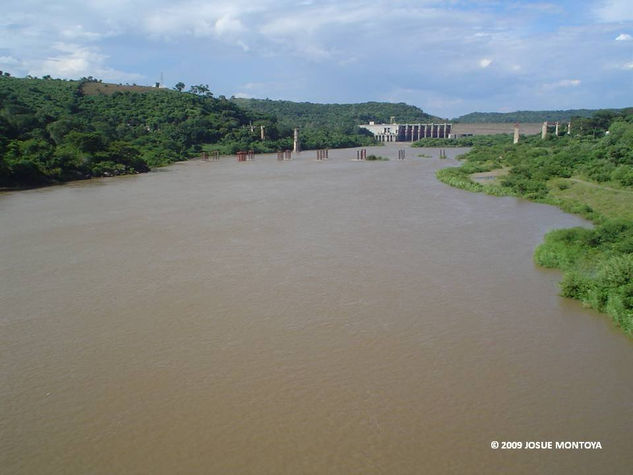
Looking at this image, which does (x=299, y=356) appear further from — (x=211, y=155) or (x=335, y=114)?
(x=335, y=114)

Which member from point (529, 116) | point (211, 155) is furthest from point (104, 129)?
point (529, 116)

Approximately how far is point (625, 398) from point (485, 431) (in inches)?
75.9

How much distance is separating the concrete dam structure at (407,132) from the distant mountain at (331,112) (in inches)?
294

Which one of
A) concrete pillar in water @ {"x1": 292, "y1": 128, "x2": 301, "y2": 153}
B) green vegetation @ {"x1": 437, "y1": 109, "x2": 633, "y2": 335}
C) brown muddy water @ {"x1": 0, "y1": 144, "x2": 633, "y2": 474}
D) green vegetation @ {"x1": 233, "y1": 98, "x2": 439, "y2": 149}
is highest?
green vegetation @ {"x1": 233, "y1": 98, "x2": 439, "y2": 149}

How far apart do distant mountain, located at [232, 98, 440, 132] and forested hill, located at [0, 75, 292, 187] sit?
3110cm

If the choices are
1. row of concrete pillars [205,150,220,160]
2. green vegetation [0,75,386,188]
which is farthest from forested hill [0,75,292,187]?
row of concrete pillars [205,150,220,160]

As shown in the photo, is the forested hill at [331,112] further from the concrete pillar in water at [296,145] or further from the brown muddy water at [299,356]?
the brown muddy water at [299,356]

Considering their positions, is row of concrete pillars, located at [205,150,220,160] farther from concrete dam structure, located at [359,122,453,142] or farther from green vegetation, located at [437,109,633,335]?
concrete dam structure, located at [359,122,453,142]

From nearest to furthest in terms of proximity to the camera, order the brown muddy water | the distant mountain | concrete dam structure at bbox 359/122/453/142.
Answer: the brown muddy water, concrete dam structure at bbox 359/122/453/142, the distant mountain

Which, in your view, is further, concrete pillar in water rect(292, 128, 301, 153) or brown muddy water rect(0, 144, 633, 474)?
concrete pillar in water rect(292, 128, 301, 153)

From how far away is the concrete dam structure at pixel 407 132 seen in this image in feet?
273

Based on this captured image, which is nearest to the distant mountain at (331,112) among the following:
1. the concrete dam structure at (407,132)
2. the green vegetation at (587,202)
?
the concrete dam structure at (407,132)

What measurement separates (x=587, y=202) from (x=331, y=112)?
94434 millimetres

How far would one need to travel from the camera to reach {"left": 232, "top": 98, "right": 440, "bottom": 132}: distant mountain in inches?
3763
